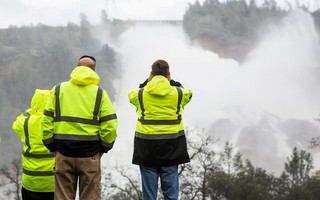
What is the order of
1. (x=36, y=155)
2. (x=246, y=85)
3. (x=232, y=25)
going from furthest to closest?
(x=232, y=25) → (x=246, y=85) → (x=36, y=155)

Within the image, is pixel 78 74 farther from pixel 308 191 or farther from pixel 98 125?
pixel 308 191

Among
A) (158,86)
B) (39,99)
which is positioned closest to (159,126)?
(158,86)

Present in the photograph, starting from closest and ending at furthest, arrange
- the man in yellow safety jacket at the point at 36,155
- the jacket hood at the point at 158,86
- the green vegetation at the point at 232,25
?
the jacket hood at the point at 158,86
the man in yellow safety jacket at the point at 36,155
the green vegetation at the point at 232,25

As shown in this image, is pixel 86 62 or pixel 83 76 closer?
pixel 83 76

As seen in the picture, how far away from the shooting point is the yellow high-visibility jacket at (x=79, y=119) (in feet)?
12.9

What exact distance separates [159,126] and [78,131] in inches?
43.4

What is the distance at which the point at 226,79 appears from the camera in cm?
12812

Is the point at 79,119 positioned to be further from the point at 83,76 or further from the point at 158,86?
the point at 158,86

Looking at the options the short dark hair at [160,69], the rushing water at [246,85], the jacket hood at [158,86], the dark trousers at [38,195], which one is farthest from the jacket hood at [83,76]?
the rushing water at [246,85]

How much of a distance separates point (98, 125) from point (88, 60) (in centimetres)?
75

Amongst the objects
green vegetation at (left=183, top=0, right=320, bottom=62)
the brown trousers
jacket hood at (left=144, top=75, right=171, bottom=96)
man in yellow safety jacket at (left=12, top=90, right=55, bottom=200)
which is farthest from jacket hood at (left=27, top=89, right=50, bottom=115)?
green vegetation at (left=183, top=0, right=320, bottom=62)

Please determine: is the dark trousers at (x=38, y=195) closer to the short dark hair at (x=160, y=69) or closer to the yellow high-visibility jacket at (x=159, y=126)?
the yellow high-visibility jacket at (x=159, y=126)

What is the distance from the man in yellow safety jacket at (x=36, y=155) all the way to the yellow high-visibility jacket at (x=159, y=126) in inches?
44.3

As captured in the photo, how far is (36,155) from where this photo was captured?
4703 mm
